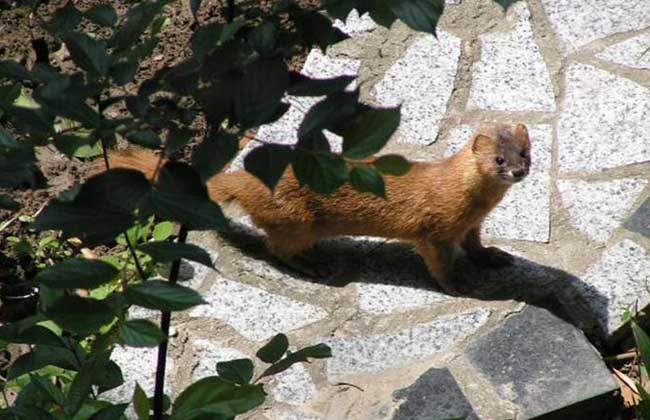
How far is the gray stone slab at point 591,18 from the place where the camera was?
4848 mm

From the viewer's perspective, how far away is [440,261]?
160 inches

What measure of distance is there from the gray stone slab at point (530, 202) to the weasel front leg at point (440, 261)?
239mm

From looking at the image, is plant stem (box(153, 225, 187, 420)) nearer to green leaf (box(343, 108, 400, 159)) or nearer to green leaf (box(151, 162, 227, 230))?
green leaf (box(151, 162, 227, 230))

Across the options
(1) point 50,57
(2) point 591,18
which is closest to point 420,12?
(2) point 591,18

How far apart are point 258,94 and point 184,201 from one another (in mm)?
172

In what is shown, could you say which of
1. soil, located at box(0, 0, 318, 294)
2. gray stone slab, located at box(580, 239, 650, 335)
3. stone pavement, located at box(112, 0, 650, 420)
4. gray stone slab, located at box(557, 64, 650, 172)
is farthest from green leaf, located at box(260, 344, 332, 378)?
gray stone slab, located at box(557, 64, 650, 172)

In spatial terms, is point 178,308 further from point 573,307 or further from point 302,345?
point 573,307

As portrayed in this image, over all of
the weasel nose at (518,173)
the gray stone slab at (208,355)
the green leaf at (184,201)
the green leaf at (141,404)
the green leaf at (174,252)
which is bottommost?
the gray stone slab at (208,355)

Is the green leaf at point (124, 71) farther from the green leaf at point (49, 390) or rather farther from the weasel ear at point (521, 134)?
the weasel ear at point (521, 134)

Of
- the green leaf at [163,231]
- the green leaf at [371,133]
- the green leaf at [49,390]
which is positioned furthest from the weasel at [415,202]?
the green leaf at [371,133]

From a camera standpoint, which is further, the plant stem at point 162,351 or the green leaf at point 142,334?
the plant stem at point 162,351

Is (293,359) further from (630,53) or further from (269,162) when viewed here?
(630,53)

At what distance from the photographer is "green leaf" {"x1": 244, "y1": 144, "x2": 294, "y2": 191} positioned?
1.41 meters

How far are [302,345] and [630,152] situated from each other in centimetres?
151
